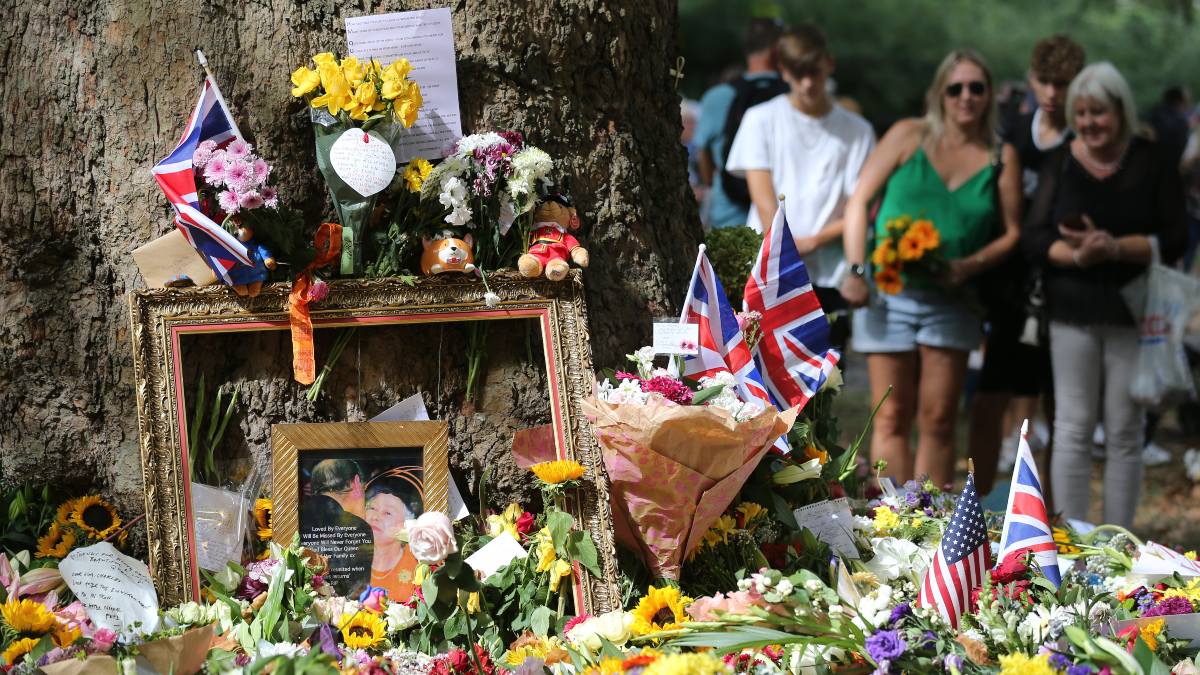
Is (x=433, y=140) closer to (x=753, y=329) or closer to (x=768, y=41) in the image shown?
(x=753, y=329)

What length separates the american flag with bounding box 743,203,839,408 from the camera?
295 cm

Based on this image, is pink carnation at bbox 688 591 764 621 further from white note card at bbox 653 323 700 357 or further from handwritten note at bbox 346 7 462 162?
handwritten note at bbox 346 7 462 162

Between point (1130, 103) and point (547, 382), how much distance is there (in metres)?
2.74

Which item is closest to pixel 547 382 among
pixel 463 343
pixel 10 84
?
pixel 463 343

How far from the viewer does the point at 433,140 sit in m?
2.76

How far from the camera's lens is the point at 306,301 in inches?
102

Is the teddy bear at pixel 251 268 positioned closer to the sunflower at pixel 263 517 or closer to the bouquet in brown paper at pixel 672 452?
the sunflower at pixel 263 517

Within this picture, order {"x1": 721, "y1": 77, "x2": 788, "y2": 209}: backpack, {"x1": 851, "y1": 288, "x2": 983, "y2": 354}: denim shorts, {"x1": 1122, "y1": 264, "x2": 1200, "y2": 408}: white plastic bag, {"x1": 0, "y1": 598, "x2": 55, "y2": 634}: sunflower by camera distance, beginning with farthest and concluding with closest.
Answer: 1. {"x1": 721, "y1": 77, "x2": 788, "y2": 209}: backpack
2. {"x1": 851, "y1": 288, "x2": 983, "y2": 354}: denim shorts
3. {"x1": 1122, "y1": 264, "x2": 1200, "y2": 408}: white plastic bag
4. {"x1": 0, "y1": 598, "x2": 55, "y2": 634}: sunflower

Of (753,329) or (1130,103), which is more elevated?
(1130,103)

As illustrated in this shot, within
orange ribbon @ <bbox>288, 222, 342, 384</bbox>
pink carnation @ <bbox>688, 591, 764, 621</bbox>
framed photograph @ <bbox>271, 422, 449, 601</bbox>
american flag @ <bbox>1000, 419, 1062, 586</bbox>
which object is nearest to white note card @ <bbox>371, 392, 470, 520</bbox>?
framed photograph @ <bbox>271, 422, 449, 601</bbox>

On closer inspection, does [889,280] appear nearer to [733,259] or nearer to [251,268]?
[733,259]

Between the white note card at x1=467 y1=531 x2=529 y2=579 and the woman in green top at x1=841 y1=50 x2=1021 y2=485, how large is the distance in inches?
84.2

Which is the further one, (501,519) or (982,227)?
(982,227)

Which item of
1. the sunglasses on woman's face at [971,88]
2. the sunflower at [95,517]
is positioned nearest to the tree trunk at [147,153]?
the sunflower at [95,517]
